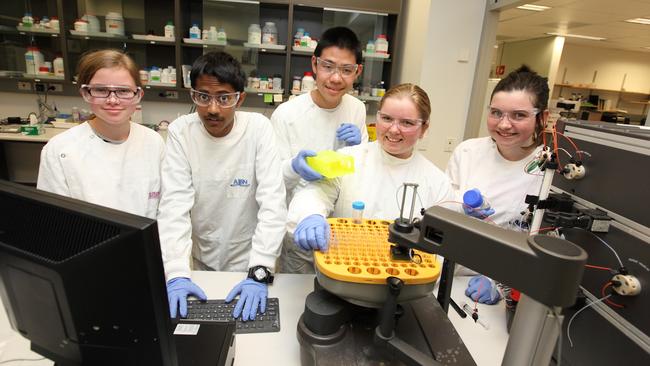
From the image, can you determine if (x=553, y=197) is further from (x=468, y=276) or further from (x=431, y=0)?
(x=431, y=0)

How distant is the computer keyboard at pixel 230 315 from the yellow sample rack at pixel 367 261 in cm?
30

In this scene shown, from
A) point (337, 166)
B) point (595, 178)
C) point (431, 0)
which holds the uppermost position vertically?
point (431, 0)

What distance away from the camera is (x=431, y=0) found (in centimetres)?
291

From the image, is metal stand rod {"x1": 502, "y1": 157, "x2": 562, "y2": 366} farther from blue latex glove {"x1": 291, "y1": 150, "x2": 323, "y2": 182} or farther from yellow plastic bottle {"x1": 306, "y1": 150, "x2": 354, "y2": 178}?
blue latex glove {"x1": 291, "y1": 150, "x2": 323, "y2": 182}

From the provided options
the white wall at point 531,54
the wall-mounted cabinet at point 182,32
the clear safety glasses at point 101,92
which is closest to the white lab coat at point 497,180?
the clear safety glasses at point 101,92

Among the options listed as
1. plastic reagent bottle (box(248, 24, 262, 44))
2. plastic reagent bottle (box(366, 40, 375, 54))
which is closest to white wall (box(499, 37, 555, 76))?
plastic reagent bottle (box(366, 40, 375, 54))

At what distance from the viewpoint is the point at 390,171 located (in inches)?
55.0

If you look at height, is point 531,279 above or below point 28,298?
above

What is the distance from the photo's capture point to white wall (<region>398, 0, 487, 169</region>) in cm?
297

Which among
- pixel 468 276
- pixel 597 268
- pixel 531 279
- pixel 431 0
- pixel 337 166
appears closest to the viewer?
pixel 531 279

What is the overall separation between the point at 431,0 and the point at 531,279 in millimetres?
3033

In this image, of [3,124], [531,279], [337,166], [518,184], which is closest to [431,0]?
[518,184]

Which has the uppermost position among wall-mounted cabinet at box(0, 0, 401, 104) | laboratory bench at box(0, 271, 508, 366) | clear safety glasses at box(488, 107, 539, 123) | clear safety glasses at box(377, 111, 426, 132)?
wall-mounted cabinet at box(0, 0, 401, 104)

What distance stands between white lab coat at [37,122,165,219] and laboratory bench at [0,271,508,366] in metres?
0.42
